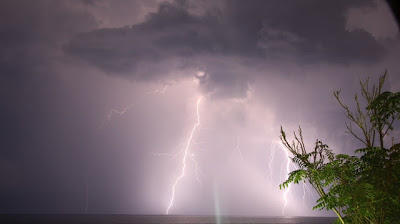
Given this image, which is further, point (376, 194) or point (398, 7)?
point (376, 194)

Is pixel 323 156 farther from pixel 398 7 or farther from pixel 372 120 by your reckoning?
pixel 398 7

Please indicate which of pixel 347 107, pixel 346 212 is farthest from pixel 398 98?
pixel 346 212

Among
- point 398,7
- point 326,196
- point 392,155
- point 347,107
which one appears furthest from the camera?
point 347,107

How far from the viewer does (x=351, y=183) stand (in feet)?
22.9

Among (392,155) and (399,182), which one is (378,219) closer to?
(399,182)

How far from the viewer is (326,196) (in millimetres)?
6234

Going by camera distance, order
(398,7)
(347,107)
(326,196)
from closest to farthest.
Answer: (398,7), (326,196), (347,107)

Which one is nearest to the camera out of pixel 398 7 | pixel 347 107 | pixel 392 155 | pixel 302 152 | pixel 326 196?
pixel 398 7

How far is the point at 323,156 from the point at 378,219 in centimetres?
182

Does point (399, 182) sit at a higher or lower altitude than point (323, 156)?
lower

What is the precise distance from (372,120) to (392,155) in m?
1.12

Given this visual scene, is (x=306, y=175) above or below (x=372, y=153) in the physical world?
below

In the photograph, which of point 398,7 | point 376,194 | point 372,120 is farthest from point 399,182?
point 398,7

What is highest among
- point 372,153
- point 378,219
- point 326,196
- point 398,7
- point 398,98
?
point 398,98
